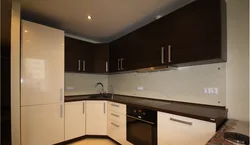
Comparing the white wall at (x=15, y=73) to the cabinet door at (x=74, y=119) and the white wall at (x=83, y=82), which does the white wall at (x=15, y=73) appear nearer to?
the cabinet door at (x=74, y=119)

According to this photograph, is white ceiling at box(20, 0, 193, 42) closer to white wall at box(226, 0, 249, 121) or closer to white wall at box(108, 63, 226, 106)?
white wall at box(226, 0, 249, 121)

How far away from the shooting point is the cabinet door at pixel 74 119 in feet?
7.66

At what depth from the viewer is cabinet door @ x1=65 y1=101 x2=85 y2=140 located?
7.66 feet

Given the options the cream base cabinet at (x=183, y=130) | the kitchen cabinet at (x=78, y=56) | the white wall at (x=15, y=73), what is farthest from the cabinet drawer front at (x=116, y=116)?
the white wall at (x=15, y=73)

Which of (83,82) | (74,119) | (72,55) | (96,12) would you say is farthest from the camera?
(83,82)

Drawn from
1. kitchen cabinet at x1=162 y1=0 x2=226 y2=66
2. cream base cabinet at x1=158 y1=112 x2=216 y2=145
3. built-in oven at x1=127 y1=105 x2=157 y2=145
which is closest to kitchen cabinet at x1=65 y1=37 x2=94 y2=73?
built-in oven at x1=127 y1=105 x2=157 y2=145

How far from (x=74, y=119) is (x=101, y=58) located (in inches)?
57.0

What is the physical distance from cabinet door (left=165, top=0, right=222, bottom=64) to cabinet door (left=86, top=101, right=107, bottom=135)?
169 centimetres

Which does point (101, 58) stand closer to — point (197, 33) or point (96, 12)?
point (96, 12)

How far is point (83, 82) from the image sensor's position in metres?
3.12

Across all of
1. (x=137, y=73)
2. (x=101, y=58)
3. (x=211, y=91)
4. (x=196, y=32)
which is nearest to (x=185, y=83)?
(x=211, y=91)

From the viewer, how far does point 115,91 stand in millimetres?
3281

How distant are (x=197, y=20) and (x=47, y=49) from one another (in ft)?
7.48

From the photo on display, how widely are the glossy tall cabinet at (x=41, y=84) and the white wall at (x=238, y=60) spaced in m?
2.54
